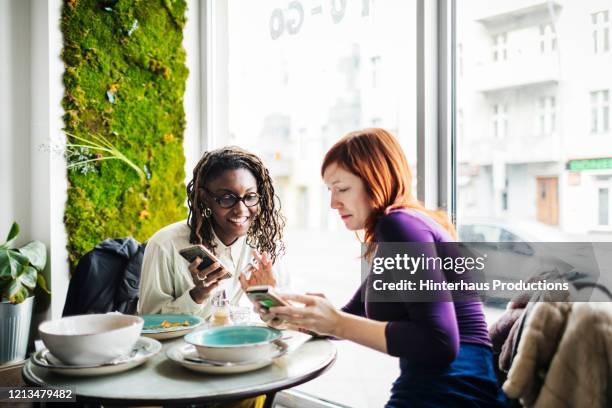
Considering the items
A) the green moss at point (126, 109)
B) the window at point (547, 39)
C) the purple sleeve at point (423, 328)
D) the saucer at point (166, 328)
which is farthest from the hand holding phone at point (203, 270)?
the window at point (547, 39)

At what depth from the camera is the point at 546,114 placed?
6.74 feet

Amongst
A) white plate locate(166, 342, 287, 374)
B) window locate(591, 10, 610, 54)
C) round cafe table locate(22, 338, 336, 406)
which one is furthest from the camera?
window locate(591, 10, 610, 54)

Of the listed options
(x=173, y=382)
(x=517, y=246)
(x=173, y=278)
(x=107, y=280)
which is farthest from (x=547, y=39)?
(x=107, y=280)

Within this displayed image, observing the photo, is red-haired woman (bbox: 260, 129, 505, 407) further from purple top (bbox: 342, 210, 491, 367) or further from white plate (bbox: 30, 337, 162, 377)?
white plate (bbox: 30, 337, 162, 377)

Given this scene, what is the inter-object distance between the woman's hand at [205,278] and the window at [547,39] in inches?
57.4

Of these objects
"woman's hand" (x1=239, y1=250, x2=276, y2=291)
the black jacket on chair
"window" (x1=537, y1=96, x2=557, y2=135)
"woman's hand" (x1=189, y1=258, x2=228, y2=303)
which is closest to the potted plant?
the black jacket on chair

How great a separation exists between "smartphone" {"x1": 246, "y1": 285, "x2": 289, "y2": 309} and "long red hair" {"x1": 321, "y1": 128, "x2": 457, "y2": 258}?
339mm

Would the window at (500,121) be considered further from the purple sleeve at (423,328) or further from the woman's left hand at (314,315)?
the woman's left hand at (314,315)

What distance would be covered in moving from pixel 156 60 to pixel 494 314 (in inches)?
91.9

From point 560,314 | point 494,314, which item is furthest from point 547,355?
point 494,314

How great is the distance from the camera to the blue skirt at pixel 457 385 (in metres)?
1.28

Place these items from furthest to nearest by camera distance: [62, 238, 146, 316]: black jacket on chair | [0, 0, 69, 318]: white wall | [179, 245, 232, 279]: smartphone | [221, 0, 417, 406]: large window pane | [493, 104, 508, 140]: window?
[0, 0, 69, 318]: white wall < [221, 0, 417, 406]: large window pane < [493, 104, 508, 140]: window < [62, 238, 146, 316]: black jacket on chair < [179, 245, 232, 279]: smartphone

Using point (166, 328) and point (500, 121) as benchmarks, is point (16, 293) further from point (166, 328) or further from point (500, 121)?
point (500, 121)

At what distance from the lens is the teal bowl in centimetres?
119
